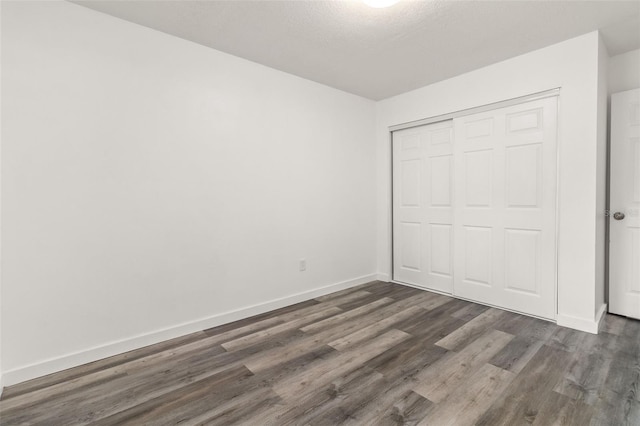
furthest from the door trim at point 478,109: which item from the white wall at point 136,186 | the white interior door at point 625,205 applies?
the white wall at point 136,186

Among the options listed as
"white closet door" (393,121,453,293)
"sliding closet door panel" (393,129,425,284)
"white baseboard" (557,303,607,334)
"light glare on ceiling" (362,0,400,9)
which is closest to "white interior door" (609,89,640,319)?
"white baseboard" (557,303,607,334)

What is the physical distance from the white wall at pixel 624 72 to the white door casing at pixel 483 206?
33.4 inches


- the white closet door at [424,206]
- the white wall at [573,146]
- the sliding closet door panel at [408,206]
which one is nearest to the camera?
the white wall at [573,146]

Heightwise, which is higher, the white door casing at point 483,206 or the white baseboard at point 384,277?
the white door casing at point 483,206

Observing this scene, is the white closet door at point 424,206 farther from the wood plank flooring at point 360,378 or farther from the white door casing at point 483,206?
the wood plank flooring at point 360,378

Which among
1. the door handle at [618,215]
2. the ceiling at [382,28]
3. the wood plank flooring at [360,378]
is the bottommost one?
the wood plank flooring at [360,378]

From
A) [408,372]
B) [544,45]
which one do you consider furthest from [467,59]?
[408,372]

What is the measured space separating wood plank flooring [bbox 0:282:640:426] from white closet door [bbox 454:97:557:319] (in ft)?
1.33

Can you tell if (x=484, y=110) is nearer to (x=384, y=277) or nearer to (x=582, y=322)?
(x=582, y=322)

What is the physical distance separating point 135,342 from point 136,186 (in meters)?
1.25

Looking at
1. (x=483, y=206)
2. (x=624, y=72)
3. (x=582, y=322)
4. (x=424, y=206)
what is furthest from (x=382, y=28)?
(x=582, y=322)

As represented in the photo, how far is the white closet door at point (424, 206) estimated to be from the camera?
3578 mm

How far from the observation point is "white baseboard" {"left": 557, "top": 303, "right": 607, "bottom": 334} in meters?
2.48

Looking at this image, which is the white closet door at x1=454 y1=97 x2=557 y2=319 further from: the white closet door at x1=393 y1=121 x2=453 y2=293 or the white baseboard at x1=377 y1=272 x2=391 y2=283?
the white baseboard at x1=377 y1=272 x2=391 y2=283
